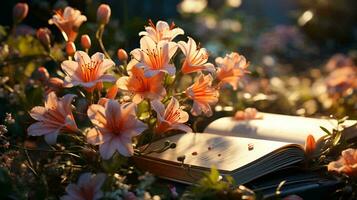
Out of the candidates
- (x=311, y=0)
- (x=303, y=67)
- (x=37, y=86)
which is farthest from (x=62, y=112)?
(x=311, y=0)

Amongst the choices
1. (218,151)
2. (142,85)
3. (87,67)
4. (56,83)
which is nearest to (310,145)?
(218,151)

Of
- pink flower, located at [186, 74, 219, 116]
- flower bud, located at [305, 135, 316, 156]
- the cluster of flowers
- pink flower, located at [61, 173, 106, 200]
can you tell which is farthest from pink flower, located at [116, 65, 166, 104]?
flower bud, located at [305, 135, 316, 156]

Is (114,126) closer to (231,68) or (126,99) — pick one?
(126,99)

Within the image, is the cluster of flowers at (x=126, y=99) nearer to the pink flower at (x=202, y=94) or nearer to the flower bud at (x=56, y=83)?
the pink flower at (x=202, y=94)

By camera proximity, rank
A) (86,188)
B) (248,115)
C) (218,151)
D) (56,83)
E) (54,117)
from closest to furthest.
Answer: (86,188)
(54,117)
(218,151)
(56,83)
(248,115)

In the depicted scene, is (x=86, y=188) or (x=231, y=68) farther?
(x=231, y=68)

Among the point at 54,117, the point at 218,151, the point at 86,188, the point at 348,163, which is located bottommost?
the point at 86,188

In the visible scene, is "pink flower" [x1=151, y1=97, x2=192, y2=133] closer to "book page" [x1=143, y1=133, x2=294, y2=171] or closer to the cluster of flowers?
the cluster of flowers
